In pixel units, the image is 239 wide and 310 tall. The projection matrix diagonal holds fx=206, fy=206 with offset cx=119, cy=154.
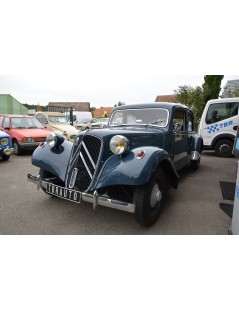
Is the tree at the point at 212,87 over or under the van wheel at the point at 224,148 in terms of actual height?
over

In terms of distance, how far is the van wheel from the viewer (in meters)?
7.58

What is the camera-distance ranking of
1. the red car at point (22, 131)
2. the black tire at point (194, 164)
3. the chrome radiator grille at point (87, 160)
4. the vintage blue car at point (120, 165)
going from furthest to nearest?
1. the red car at point (22, 131)
2. the black tire at point (194, 164)
3. the chrome radiator grille at point (87, 160)
4. the vintage blue car at point (120, 165)

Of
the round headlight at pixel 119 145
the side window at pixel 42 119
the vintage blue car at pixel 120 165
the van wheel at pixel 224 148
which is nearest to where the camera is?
the vintage blue car at pixel 120 165

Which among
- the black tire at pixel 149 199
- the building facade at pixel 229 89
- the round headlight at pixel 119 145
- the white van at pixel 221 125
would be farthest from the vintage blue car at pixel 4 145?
the building facade at pixel 229 89

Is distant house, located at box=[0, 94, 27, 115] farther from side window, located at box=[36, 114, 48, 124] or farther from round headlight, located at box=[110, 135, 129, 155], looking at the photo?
round headlight, located at box=[110, 135, 129, 155]

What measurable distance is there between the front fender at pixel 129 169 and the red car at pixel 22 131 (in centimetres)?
555

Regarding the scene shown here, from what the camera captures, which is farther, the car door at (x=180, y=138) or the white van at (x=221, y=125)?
the white van at (x=221, y=125)

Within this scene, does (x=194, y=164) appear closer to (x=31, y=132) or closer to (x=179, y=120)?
(x=179, y=120)

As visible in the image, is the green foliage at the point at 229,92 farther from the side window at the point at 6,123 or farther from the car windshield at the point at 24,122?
the side window at the point at 6,123

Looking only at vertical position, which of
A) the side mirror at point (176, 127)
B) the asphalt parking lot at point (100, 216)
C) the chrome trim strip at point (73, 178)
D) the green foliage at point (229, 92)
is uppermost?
the green foliage at point (229, 92)

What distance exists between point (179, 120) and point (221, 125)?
4.07 metres

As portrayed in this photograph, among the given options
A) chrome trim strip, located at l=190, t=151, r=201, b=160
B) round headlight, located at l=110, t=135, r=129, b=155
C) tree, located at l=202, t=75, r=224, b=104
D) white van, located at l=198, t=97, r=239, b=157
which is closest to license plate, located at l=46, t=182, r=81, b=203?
round headlight, located at l=110, t=135, r=129, b=155

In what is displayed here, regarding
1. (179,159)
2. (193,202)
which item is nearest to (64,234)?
(193,202)

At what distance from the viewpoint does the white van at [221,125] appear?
24.3 feet
